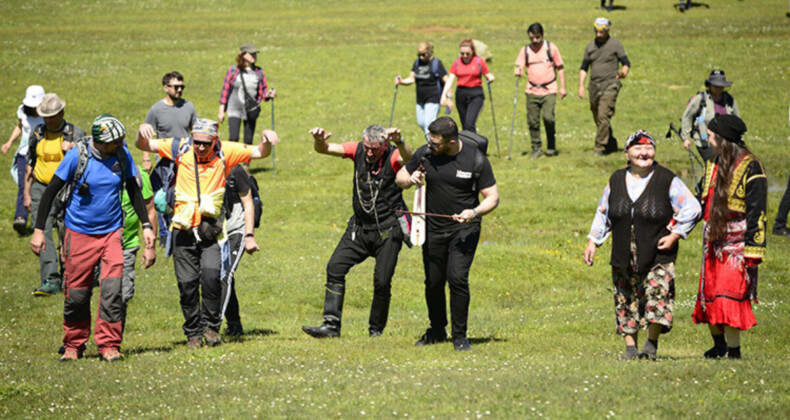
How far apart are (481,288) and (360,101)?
18.1 m

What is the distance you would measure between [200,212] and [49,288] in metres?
5.60

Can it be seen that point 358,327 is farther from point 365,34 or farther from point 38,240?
point 365,34

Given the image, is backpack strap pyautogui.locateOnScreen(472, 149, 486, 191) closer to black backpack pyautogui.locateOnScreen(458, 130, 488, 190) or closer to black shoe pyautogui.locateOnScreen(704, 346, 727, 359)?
black backpack pyautogui.locateOnScreen(458, 130, 488, 190)

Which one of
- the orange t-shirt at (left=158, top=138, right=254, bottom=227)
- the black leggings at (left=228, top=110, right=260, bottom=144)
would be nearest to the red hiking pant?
the orange t-shirt at (left=158, top=138, right=254, bottom=227)

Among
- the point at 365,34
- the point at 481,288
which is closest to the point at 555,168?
the point at 481,288

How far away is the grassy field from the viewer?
8.24 metres

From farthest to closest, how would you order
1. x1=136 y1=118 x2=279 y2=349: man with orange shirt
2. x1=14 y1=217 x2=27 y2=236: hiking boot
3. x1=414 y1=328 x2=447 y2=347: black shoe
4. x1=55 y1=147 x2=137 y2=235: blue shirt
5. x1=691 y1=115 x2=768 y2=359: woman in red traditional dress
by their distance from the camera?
x1=14 y1=217 x2=27 y2=236: hiking boot < x1=414 y1=328 x2=447 y2=347: black shoe < x1=136 y1=118 x2=279 y2=349: man with orange shirt < x1=55 y1=147 x2=137 y2=235: blue shirt < x1=691 y1=115 x2=768 y2=359: woman in red traditional dress

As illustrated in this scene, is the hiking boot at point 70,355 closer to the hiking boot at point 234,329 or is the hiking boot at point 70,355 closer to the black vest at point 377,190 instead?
the hiking boot at point 234,329

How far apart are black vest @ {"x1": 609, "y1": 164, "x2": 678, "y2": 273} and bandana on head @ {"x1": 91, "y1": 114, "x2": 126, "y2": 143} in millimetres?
5105

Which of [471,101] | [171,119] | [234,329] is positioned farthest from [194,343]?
[471,101]

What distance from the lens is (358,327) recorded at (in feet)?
42.6

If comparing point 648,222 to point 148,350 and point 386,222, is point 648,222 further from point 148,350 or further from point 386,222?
point 148,350

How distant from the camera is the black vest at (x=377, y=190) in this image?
1140 centimetres

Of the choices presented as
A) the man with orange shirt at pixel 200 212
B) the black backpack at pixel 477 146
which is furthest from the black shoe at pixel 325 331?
the black backpack at pixel 477 146
